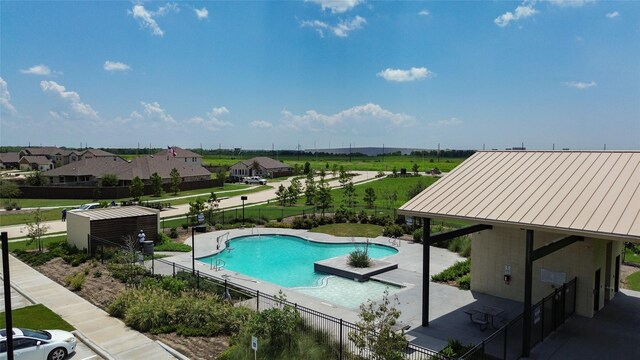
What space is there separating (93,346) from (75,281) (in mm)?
7429

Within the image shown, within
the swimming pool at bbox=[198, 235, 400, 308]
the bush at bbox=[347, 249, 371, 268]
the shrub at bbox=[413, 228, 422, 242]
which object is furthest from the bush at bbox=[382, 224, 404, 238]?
the bush at bbox=[347, 249, 371, 268]

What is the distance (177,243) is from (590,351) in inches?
977

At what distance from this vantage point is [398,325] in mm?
15086

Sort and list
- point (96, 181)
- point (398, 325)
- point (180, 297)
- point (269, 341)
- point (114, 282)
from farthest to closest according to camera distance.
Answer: point (96, 181), point (114, 282), point (180, 297), point (398, 325), point (269, 341)

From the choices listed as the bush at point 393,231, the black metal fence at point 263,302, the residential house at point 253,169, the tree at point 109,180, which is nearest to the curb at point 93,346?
the black metal fence at point 263,302

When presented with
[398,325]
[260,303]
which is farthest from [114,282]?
[398,325]

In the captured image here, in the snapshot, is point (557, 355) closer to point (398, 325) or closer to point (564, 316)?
point (564, 316)

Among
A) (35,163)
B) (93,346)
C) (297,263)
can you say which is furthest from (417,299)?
(35,163)

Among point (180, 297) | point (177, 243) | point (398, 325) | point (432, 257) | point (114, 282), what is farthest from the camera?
point (177, 243)

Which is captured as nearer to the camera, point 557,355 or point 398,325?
point 557,355

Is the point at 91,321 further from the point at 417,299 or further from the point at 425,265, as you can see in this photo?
the point at 417,299

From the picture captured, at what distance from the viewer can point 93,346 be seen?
13.6m

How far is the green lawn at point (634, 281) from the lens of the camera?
19.6m

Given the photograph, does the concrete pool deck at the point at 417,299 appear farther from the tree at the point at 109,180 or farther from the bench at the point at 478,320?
the tree at the point at 109,180
